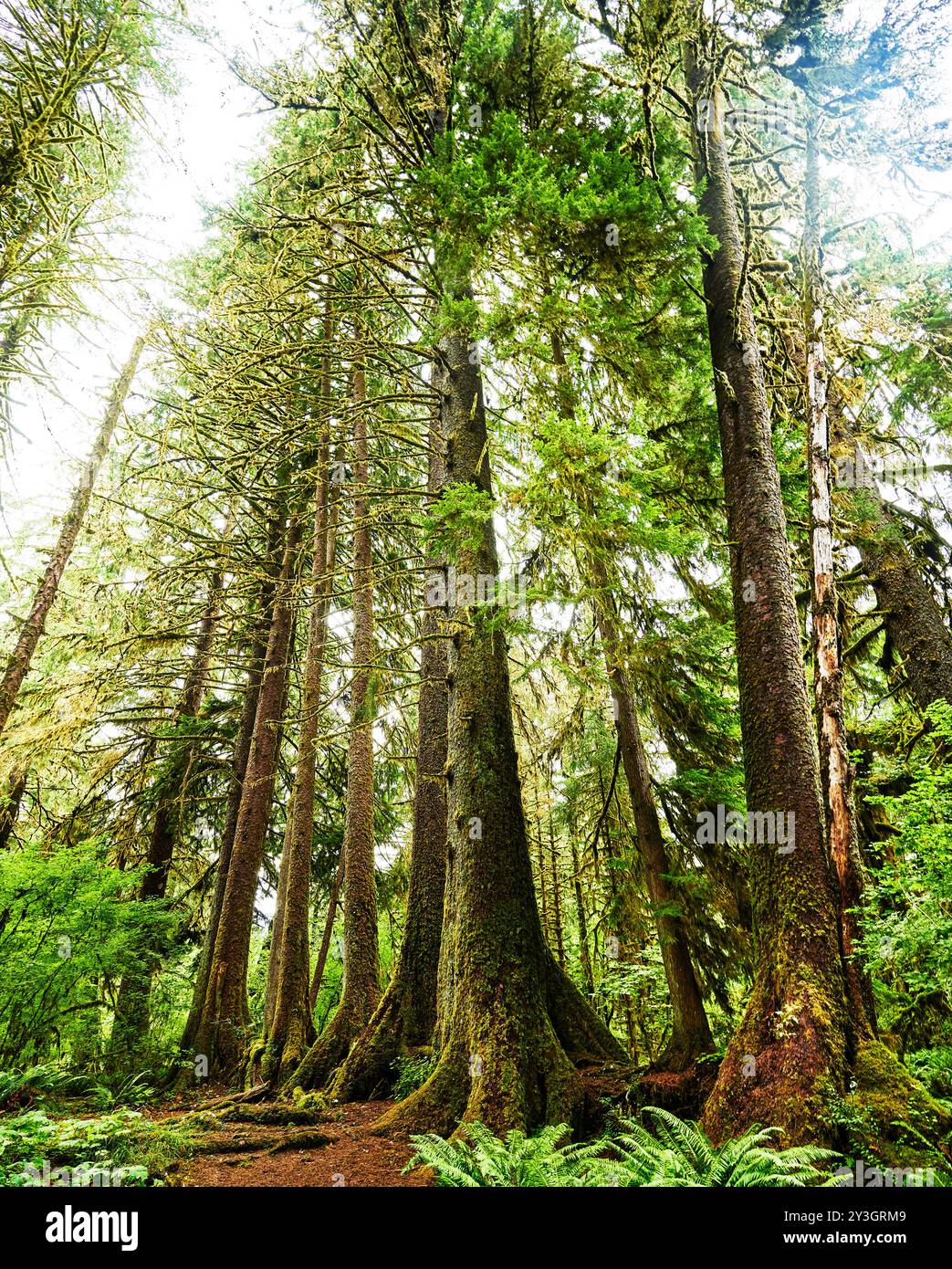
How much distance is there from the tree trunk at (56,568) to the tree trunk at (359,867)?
393 centimetres

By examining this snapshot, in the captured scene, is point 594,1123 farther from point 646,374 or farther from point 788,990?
point 646,374

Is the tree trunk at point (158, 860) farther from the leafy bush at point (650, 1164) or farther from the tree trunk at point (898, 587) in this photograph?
the tree trunk at point (898, 587)

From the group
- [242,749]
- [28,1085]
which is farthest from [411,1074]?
[242,749]

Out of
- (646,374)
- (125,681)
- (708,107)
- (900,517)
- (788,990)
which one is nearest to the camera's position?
(788,990)

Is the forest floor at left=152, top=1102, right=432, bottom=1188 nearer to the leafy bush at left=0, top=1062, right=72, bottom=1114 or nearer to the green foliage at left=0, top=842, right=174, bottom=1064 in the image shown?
the leafy bush at left=0, top=1062, right=72, bottom=1114

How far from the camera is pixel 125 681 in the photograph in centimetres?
888

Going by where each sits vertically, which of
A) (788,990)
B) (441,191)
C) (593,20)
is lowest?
(788,990)

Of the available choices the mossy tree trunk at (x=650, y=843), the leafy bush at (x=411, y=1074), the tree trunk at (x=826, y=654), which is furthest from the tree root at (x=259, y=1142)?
the tree trunk at (x=826, y=654)

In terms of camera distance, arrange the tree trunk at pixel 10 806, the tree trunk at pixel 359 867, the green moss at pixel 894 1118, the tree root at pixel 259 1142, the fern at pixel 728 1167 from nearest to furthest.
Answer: the fern at pixel 728 1167, the green moss at pixel 894 1118, the tree root at pixel 259 1142, the tree trunk at pixel 359 867, the tree trunk at pixel 10 806

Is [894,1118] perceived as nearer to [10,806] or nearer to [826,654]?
[826,654]

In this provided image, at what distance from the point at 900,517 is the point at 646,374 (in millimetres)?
4455

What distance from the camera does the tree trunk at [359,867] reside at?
24.6 feet

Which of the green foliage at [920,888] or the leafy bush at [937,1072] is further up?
the green foliage at [920,888]
